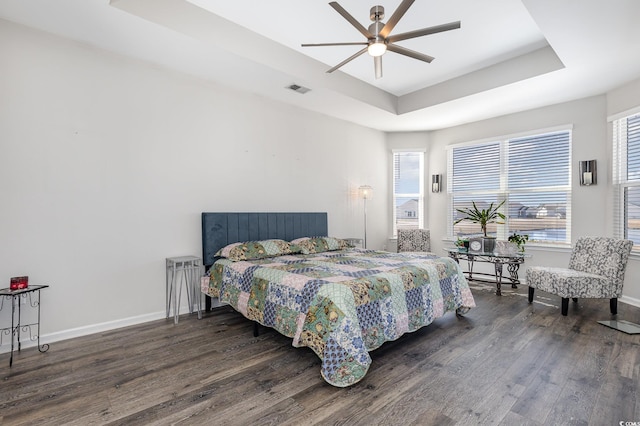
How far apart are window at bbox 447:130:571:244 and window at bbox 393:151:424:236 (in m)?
0.61

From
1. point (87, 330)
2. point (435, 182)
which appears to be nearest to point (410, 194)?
point (435, 182)

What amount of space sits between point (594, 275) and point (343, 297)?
→ 3.41 m

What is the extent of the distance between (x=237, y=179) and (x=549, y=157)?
4875mm

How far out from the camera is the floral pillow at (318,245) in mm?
4254

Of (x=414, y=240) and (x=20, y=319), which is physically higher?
(x=414, y=240)

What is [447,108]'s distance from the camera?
4.96 meters

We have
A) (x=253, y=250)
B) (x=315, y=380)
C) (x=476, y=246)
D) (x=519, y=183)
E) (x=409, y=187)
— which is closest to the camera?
(x=315, y=380)

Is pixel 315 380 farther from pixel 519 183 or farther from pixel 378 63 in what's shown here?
pixel 519 183

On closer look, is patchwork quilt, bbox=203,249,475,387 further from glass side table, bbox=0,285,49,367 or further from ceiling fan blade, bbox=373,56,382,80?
ceiling fan blade, bbox=373,56,382,80

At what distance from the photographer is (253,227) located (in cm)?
436

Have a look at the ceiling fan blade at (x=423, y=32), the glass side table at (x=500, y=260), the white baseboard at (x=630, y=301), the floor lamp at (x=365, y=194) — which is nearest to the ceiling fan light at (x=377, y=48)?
the ceiling fan blade at (x=423, y=32)

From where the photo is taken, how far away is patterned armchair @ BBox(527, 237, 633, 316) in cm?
361

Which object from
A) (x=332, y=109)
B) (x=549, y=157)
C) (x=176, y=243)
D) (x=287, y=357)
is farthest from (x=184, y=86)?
(x=549, y=157)

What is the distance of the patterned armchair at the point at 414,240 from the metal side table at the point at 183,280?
144 inches
